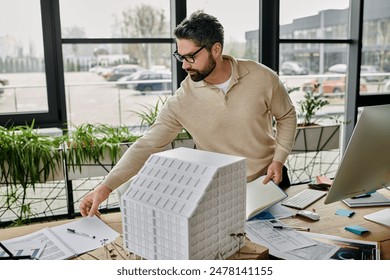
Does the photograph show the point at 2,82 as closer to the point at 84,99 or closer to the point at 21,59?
the point at 21,59

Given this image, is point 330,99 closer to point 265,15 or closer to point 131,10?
point 265,15

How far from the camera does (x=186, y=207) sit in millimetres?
958

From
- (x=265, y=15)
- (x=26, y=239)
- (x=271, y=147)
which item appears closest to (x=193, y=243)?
(x=26, y=239)

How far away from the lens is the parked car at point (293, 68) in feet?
10.8

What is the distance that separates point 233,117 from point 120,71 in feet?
4.47

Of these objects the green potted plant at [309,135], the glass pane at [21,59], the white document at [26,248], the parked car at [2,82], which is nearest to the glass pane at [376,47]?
→ the green potted plant at [309,135]

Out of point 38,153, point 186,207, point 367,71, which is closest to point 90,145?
point 38,153

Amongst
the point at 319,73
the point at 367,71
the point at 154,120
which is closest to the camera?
the point at 154,120

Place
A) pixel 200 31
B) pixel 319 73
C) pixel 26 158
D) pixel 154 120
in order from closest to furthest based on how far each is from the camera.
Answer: pixel 200 31, pixel 26 158, pixel 154 120, pixel 319 73

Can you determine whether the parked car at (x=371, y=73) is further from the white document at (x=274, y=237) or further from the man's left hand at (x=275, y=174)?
the white document at (x=274, y=237)

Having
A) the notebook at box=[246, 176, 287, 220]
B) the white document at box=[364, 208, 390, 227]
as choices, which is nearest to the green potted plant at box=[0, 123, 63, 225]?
the notebook at box=[246, 176, 287, 220]

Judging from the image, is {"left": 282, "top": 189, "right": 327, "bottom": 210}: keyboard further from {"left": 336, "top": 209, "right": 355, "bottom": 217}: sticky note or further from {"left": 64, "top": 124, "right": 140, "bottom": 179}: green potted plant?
{"left": 64, "top": 124, "right": 140, "bottom": 179}: green potted plant

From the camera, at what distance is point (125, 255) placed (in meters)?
1.14
